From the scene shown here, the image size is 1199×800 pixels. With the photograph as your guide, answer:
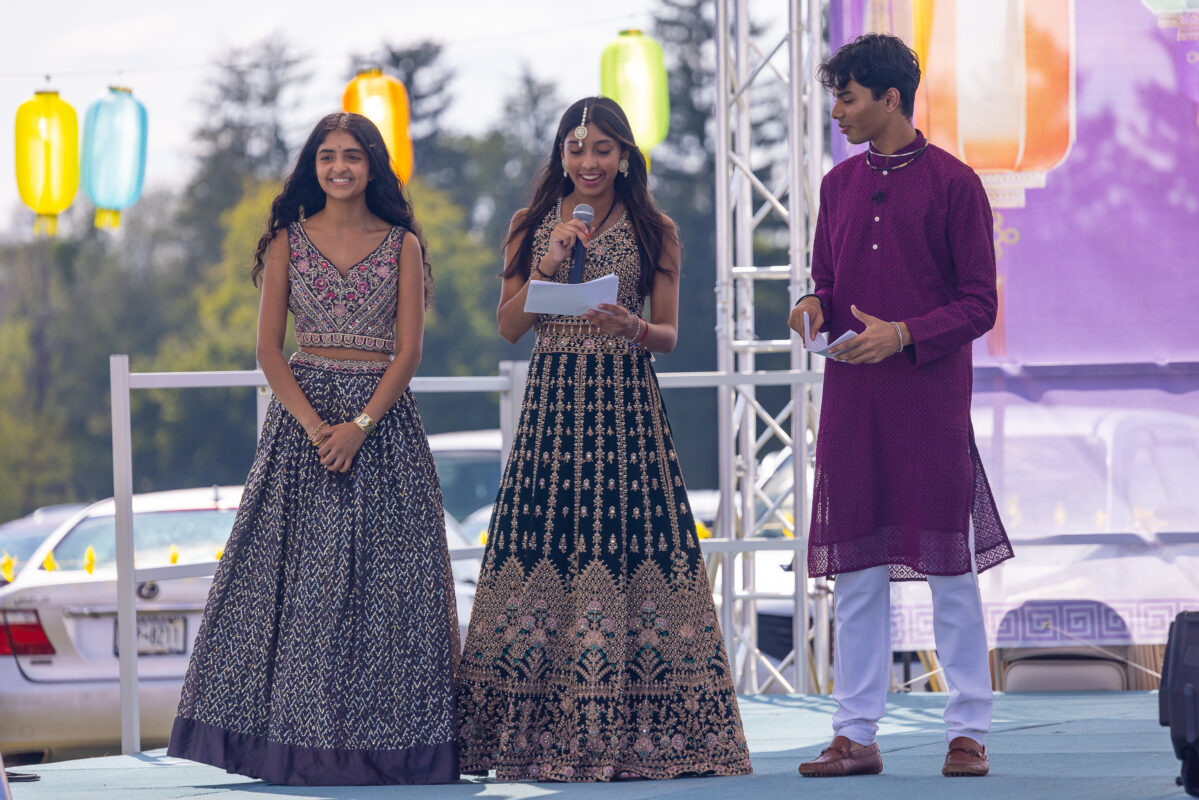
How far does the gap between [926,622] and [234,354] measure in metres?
26.8

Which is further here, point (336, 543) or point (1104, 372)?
point (1104, 372)

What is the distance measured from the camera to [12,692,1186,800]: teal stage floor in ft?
9.96

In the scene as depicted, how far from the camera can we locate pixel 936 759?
348cm

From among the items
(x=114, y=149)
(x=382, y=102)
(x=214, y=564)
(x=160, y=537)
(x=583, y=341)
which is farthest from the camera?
(x=114, y=149)

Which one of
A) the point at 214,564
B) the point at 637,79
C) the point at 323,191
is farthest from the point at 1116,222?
the point at 637,79

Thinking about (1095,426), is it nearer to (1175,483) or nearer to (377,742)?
(1175,483)

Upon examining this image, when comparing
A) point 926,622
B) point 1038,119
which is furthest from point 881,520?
point 1038,119

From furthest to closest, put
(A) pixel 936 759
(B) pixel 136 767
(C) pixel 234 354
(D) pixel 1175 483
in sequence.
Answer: (C) pixel 234 354 < (D) pixel 1175 483 < (B) pixel 136 767 < (A) pixel 936 759

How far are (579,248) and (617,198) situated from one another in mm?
260

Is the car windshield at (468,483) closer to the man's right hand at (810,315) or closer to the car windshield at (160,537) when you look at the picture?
the car windshield at (160,537)

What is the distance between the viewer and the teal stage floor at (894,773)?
9.96 ft

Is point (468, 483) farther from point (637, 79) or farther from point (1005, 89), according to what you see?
point (1005, 89)

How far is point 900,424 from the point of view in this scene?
10.5 feet

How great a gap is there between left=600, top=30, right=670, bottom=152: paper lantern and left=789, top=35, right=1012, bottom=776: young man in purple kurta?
19.2 ft
